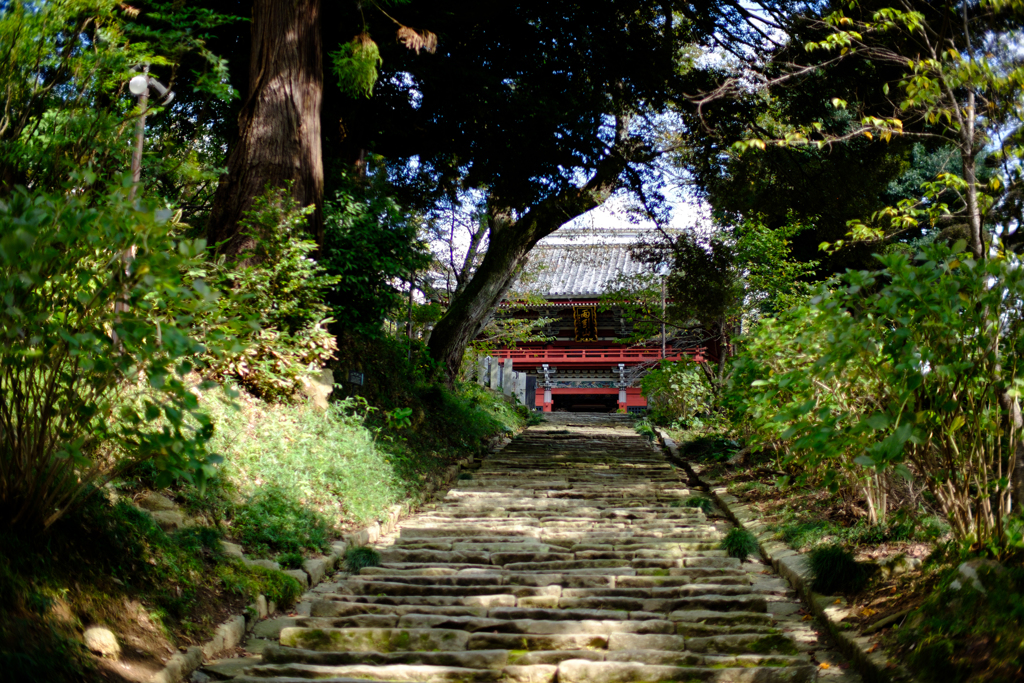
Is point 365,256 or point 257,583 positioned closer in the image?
point 257,583

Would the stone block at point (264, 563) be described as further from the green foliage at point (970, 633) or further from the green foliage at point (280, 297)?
the green foliage at point (970, 633)

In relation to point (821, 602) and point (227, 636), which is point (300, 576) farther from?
point (821, 602)

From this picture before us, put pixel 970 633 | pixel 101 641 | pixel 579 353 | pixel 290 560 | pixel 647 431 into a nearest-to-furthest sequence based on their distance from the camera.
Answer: pixel 970 633 < pixel 101 641 < pixel 290 560 < pixel 647 431 < pixel 579 353

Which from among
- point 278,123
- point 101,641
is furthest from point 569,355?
point 101,641

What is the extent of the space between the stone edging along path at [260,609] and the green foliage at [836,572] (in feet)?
10.7

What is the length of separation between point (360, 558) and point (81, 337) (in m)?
3.31

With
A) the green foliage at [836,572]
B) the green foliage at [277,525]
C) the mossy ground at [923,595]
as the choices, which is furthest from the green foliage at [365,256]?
the green foliage at [836,572]

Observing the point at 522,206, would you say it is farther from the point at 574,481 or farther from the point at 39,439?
the point at 39,439

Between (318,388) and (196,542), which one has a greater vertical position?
(318,388)

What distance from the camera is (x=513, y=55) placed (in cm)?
1049

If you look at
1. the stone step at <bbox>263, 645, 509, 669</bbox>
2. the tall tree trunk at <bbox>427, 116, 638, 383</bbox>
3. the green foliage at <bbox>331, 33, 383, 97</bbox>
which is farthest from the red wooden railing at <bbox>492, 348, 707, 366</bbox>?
the stone step at <bbox>263, 645, 509, 669</bbox>

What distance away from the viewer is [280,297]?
7.66 meters

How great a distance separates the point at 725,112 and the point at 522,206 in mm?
3024

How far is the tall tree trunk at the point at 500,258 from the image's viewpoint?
11.4m
